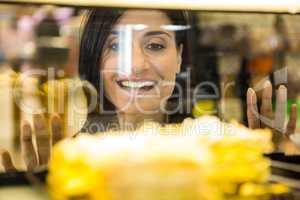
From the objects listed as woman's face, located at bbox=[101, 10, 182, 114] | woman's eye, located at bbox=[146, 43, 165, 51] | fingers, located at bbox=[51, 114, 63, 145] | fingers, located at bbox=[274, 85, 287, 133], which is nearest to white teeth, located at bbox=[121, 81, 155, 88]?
woman's face, located at bbox=[101, 10, 182, 114]

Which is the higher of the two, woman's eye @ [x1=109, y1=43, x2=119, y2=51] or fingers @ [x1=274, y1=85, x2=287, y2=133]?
woman's eye @ [x1=109, y1=43, x2=119, y2=51]

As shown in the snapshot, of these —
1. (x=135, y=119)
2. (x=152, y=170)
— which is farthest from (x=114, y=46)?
(x=152, y=170)

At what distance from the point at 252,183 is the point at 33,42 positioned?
0.69 meters

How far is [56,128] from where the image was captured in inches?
44.6

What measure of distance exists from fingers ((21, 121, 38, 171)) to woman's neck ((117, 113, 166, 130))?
25 cm

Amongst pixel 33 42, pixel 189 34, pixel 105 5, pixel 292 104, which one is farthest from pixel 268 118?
pixel 33 42

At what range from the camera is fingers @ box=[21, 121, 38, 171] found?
112cm

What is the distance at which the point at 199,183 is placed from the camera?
0.76 meters

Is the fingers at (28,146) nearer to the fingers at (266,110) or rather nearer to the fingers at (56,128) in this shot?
the fingers at (56,128)

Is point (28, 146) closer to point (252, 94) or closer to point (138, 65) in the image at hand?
point (138, 65)

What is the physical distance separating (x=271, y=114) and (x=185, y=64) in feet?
1.04

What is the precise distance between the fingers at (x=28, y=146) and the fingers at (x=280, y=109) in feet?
2.41

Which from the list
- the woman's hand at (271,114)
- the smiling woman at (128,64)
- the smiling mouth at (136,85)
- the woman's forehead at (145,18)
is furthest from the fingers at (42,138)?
the woman's hand at (271,114)

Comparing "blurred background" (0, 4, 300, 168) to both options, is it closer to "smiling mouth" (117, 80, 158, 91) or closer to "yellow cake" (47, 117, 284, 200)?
"smiling mouth" (117, 80, 158, 91)
